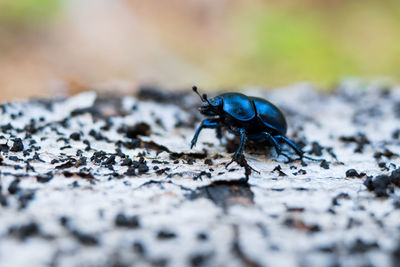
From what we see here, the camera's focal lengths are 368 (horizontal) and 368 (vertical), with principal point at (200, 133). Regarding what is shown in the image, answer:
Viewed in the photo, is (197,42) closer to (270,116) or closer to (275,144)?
(270,116)

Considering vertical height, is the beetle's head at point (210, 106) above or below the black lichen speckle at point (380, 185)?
above

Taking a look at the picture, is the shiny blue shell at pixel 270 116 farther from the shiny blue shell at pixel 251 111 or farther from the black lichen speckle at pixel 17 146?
the black lichen speckle at pixel 17 146

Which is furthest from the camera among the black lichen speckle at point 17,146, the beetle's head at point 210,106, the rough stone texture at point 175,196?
the beetle's head at point 210,106

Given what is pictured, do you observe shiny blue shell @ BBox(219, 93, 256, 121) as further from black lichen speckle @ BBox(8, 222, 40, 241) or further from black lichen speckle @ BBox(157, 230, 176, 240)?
black lichen speckle @ BBox(8, 222, 40, 241)

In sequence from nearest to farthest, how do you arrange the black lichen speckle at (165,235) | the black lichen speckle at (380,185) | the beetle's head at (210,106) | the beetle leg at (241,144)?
1. the black lichen speckle at (165,235)
2. the black lichen speckle at (380,185)
3. the beetle leg at (241,144)
4. the beetle's head at (210,106)

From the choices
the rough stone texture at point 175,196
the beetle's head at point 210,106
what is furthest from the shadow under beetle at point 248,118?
the rough stone texture at point 175,196

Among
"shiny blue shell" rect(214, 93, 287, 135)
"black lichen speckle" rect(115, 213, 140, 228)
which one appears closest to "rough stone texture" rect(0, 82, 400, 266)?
"black lichen speckle" rect(115, 213, 140, 228)
